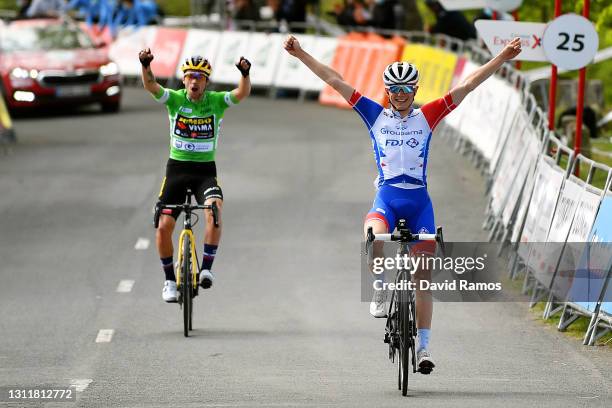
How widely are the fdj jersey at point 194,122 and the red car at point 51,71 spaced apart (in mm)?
17505

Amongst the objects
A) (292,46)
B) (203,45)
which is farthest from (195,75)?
(203,45)

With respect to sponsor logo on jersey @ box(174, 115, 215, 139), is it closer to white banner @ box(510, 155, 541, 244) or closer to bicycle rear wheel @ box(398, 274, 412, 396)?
bicycle rear wheel @ box(398, 274, 412, 396)

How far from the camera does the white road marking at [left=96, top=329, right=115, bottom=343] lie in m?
13.0

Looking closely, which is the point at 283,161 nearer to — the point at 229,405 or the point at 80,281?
the point at 80,281

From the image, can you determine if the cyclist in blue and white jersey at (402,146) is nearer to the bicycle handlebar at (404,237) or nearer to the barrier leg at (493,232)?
the bicycle handlebar at (404,237)

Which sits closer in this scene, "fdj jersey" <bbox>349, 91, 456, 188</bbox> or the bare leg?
"fdj jersey" <bbox>349, 91, 456, 188</bbox>

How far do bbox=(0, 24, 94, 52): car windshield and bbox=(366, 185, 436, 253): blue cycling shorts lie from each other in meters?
A: 21.2

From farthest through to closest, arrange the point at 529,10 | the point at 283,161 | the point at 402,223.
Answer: the point at 529,10 → the point at 283,161 → the point at 402,223

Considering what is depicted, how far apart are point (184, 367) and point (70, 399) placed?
160cm

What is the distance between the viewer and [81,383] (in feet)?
36.1

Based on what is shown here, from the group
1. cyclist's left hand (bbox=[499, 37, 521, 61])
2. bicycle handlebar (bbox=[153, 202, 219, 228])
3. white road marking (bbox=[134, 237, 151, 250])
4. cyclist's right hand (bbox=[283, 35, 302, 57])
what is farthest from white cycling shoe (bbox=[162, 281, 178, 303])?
white road marking (bbox=[134, 237, 151, 250])

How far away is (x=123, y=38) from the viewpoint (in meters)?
37.7

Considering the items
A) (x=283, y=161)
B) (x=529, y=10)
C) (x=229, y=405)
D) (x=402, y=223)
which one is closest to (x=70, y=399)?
(x=229, y=405)

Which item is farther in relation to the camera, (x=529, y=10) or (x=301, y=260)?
(x=529, y=10)
